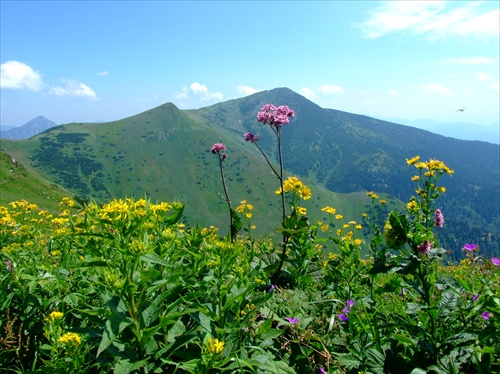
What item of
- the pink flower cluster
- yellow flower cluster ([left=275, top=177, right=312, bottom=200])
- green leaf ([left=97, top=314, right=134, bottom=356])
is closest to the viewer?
green leaf ([left=97, top=314, right=134, bottom=356])

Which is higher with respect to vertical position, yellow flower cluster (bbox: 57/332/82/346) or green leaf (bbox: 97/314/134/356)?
green leaf (bbox: 97/314/134/356)

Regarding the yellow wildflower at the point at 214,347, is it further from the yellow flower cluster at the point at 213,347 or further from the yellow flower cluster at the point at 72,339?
the yellow flower cluster at the point at 72,339

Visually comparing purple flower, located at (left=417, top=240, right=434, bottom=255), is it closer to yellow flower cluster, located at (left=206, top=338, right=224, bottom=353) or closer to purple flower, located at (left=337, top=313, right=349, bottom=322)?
purple flower, located at (left=337, top=313, right=349, bottom=322)

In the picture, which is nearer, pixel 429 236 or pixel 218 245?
pixel 218 245

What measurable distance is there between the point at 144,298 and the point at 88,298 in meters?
1.33

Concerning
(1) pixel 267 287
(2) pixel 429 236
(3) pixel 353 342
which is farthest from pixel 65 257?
(2) pixel 429 236

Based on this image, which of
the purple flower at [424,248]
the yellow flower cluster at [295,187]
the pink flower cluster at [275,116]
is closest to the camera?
the purple flower at [424,248]

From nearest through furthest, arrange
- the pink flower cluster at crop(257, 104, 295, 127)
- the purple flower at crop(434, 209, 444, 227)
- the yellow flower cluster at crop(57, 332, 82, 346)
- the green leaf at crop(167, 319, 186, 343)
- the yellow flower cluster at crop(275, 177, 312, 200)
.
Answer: the yellow flower cluster at crop(57, 332, 82, 346)
the green leaf at crop(167, 319, 186, 343)
the purple flower at crop(434, 209, 444, 227)
the yellow flower cluster at crop(275, 177, 312, 200)
the pink flower cluster at crop(257, 104, 295, 127)

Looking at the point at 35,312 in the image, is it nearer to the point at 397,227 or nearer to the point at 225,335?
the point at 225,335

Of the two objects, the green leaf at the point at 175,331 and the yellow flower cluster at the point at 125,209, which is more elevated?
the yellow flower cluster at the point at 125,209

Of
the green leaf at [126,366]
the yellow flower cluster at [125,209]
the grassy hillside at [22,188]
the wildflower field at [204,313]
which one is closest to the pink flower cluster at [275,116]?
the wildflower field at [204,313]

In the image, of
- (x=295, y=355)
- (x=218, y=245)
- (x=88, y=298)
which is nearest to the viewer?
(x=218, y=245)

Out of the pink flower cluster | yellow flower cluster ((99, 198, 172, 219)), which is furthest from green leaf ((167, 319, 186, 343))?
the pink flower cluster

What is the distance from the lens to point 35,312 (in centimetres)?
378
